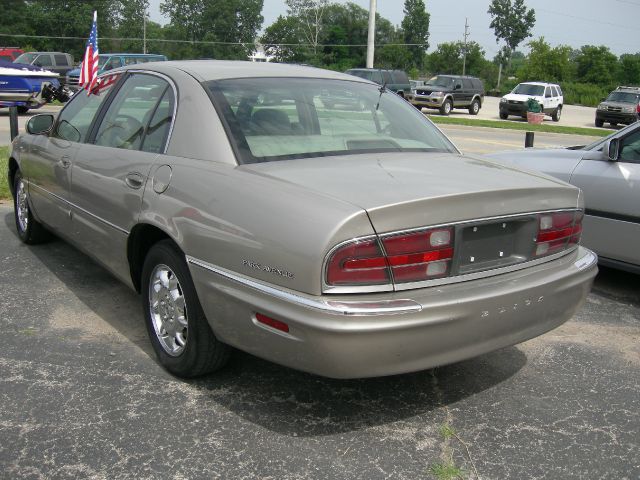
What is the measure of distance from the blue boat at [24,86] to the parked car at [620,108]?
75.5 feet

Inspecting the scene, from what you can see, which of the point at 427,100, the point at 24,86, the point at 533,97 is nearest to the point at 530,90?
→ the point at 533,97

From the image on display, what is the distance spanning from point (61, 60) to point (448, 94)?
1741cm

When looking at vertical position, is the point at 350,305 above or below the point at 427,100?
below

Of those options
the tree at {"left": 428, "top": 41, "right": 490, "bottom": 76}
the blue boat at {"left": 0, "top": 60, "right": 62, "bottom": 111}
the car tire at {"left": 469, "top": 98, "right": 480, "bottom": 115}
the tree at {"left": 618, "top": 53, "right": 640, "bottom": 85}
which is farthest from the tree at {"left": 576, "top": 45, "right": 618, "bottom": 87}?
the blue boat at {"left": 0, "top": 60, "right": 62, "bottom": 111}

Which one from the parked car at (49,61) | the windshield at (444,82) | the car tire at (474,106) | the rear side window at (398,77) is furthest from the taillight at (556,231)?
the car tire at (474,106)

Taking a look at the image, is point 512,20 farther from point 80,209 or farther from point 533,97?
point 80,209

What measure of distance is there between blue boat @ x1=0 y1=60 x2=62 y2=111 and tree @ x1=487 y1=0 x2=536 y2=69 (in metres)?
106

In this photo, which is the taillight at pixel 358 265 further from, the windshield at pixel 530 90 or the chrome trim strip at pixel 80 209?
the windshield at pixel 530 90

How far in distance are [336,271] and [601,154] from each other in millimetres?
3436

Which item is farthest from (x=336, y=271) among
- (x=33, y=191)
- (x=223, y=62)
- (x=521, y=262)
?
(x=33, y=191)

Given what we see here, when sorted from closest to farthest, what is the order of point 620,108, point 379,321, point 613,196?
point 379,321 < point 613,196 < point 620,108

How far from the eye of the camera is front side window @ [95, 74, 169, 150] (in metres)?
3.99

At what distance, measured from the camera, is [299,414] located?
128 inches

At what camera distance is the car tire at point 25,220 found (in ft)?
19.1
